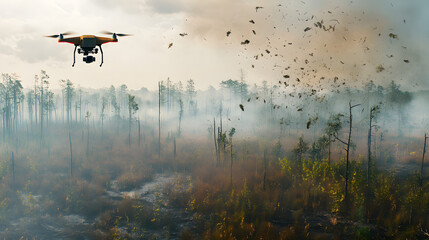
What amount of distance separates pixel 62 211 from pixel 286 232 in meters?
20.0

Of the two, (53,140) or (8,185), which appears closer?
(8,185)

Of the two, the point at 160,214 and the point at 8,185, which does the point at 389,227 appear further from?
the point at 8,185

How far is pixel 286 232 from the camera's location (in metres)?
15.6

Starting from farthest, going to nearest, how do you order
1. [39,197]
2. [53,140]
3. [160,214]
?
[53,140] < [39,197] < [160,214]

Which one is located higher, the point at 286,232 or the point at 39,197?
the point at 286,232

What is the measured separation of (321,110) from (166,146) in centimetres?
5886

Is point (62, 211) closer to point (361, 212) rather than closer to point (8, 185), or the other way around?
point (8, 185)

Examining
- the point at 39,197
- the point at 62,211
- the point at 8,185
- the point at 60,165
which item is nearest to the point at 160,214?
the point at 62,211

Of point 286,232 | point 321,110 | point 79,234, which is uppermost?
point 321,110

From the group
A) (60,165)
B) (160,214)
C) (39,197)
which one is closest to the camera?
(160,214)

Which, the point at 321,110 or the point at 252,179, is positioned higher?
the point at 321,110

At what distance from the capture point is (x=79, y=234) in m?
19.0

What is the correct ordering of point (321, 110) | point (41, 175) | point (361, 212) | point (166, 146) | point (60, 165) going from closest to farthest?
point (361, 212) < point (41, 175) < point (60, 165) < point (166, 146) < point (321, 110)

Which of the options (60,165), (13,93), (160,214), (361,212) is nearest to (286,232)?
(361,212)
